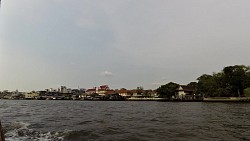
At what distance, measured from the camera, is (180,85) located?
4751 inches

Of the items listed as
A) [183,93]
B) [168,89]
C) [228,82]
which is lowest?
[183,93]

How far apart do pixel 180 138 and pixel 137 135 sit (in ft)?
7.85

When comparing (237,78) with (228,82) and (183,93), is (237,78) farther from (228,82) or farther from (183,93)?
(183,93)

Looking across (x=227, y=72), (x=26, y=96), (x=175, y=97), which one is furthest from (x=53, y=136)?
(x=26, y=96)

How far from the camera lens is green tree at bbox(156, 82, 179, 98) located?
4392 inches

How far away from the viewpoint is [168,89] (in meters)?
112

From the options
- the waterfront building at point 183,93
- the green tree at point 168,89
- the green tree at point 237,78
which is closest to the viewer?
the green tree at point 237,78

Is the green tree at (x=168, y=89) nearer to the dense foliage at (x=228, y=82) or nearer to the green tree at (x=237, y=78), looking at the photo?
the dense foliage at (x=228, y=82)

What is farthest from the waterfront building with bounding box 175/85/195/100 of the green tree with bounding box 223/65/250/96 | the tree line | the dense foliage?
the green tree with bounding box 223/65/250/96

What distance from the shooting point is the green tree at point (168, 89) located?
366 ft

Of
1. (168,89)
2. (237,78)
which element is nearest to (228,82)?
(237,78)

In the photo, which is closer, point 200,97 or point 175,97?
point 200,97

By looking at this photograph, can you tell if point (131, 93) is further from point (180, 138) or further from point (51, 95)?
point (180, 138)

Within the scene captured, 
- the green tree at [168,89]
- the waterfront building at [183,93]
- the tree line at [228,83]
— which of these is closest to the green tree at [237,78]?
the tree line at [228,83]
